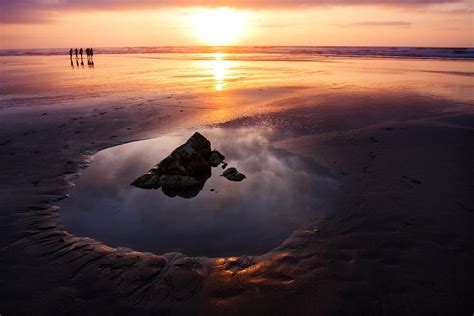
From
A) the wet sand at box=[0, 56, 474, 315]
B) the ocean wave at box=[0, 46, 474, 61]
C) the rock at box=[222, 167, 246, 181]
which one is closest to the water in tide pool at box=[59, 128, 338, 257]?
the rock at box=[222, 167, 246, 181]

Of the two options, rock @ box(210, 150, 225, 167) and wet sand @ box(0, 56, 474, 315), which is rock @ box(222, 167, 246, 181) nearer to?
rock @ box(210, 150, 225, 167)

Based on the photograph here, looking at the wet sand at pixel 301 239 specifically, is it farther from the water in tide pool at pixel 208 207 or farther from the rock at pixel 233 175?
the rock at pixel 233 175

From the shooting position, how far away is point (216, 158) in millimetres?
8062

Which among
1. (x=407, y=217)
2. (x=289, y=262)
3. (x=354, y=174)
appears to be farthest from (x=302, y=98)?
(x=289, y=262)

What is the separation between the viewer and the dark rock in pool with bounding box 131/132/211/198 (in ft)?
22.1

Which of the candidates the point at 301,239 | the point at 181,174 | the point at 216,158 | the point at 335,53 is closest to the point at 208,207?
the point at 181,174

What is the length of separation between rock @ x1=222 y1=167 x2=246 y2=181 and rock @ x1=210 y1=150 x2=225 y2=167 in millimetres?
690

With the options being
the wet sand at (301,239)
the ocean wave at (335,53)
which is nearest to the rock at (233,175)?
the wet sand at (301,239)

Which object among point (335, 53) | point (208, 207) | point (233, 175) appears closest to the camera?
point (208, 207)

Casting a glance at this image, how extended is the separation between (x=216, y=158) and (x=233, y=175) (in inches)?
43.9

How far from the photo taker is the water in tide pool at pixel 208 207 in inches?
191

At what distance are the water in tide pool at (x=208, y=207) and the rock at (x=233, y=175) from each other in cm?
12

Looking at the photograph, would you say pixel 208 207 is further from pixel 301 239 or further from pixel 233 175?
pixel 301 239

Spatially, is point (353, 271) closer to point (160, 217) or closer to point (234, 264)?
point (234, 264)
